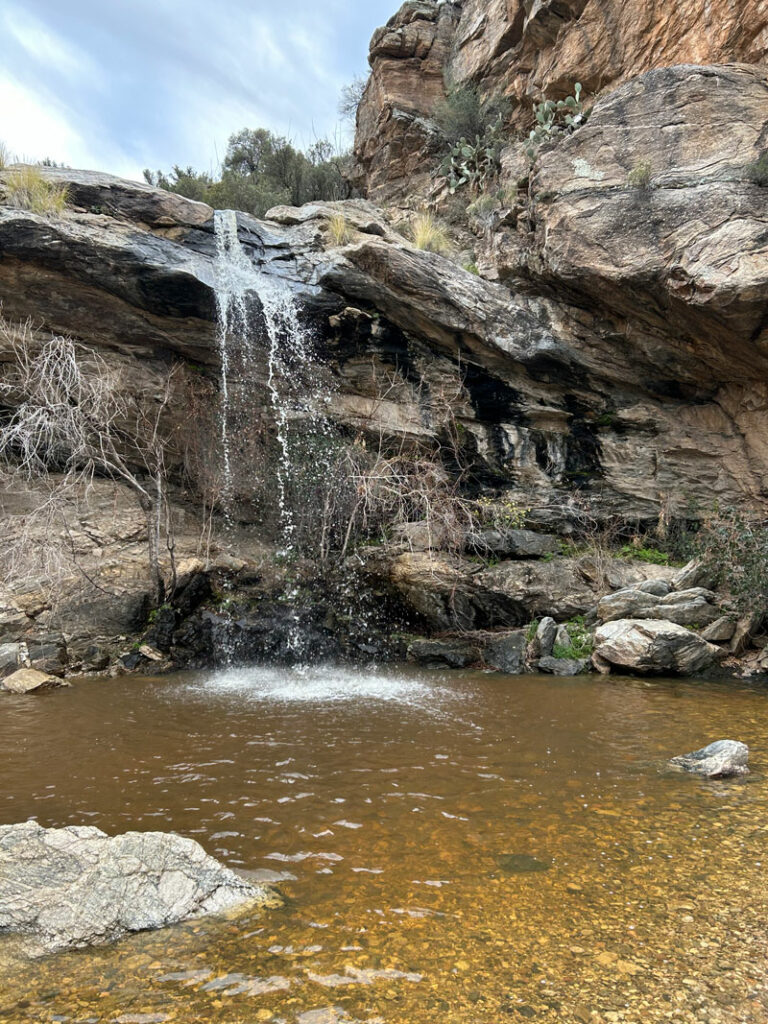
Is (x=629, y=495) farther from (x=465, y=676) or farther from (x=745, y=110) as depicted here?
(x=745, y=110)

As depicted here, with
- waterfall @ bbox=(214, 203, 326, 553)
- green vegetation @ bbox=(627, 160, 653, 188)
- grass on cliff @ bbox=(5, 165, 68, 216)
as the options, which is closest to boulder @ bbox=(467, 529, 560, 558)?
waterfall @ bbox=(214, 203, 326, 553)

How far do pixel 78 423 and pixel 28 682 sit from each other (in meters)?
4.01

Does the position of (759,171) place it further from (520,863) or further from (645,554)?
(520,863)

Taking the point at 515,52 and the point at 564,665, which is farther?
the point at 515,52

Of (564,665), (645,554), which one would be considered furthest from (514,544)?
(564,665)

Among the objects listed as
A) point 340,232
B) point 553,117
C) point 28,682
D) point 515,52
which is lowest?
point 28,682

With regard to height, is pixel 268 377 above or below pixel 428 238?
below

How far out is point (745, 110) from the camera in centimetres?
1012

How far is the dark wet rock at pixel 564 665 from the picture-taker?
8891mm

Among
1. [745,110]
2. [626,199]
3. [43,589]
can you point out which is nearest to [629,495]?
[626,199]

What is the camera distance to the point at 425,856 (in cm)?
331

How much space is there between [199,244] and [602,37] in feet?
31.6

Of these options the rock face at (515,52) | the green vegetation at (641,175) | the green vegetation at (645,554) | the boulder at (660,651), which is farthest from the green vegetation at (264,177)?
the boulder at (660,651)

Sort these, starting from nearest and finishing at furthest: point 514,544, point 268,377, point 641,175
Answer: point 641,175 → point 514,544 → point 268,377
